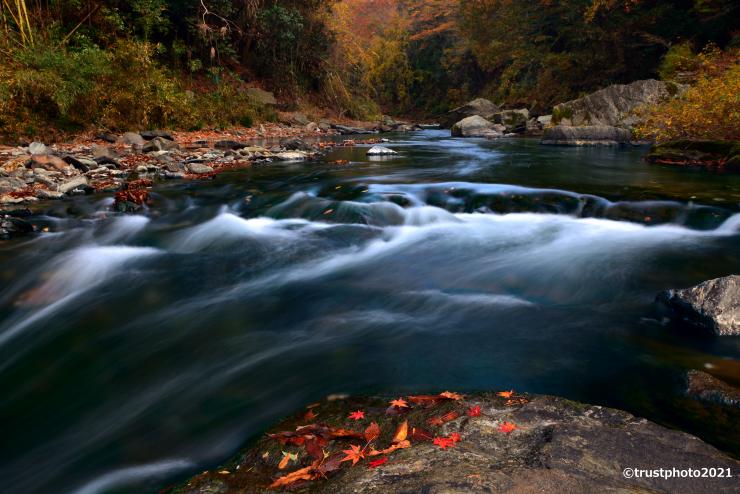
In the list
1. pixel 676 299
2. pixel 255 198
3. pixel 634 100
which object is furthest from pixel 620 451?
pixel 634 100

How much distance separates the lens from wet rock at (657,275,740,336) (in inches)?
107

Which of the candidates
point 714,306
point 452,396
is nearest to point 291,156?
point 714,306

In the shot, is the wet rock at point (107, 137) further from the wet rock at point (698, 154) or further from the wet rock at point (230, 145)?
the wet rock at point (698, 154)

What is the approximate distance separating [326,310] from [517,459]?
2284 mm

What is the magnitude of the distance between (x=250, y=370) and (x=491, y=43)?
3264 centimetres

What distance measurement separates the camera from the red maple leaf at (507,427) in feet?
5.83

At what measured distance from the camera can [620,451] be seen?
1.61 metres

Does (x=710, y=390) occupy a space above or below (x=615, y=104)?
below

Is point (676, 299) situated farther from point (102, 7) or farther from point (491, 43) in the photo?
point (491, 43)

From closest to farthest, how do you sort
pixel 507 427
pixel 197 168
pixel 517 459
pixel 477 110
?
pixel 517 459
pixel 507 427
pixel 197 168
pixel 477 110

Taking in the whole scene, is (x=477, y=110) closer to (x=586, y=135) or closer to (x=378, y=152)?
(x=586, y=135)

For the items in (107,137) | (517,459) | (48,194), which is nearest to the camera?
(517,459)

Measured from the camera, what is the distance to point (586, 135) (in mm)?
13344

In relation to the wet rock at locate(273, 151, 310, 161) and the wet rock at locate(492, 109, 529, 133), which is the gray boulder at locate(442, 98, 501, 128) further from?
the wet rock at locate(273, 151, 310, 161)
